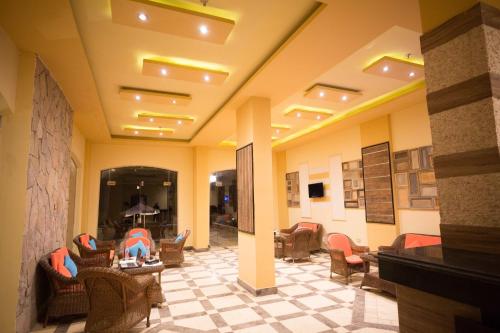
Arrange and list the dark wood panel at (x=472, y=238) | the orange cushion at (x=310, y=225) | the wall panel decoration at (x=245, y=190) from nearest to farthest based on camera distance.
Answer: the dark wood panel at (x=472, y=238)
the wall panel decoration at (x=245, y=190)
the orange cushion at (x=310, y=225)

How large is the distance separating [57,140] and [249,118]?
3.30 meters

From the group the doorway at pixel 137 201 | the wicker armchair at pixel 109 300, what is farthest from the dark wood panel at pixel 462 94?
the doorway at pixel 137 201

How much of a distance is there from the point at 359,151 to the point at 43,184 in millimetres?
6861

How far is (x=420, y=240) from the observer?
564 centimetres

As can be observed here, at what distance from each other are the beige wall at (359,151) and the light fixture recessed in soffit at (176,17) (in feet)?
15.7

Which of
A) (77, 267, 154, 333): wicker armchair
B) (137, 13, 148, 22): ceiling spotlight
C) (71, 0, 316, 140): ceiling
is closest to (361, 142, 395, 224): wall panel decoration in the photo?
(71, 0, 316, 140): ceiling

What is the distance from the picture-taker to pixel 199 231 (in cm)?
974

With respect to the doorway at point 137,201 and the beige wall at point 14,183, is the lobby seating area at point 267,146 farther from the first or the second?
the doorway at point 137,201

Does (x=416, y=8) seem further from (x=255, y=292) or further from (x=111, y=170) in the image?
(x=111, y=170)

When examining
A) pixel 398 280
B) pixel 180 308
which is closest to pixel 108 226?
pixel 180 308

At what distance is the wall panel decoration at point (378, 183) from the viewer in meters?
6.67

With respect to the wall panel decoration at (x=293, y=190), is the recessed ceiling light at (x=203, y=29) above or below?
above

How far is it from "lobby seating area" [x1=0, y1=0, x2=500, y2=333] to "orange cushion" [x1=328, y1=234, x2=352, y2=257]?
0.05 m

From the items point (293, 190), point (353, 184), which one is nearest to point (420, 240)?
point (353, 184)
